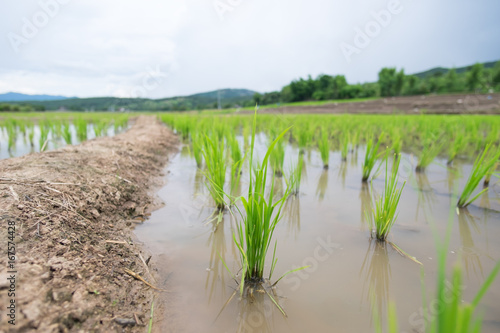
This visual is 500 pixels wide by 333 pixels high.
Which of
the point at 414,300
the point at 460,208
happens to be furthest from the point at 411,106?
the point at 414,300

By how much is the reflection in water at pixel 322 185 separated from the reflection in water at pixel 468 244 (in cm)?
94

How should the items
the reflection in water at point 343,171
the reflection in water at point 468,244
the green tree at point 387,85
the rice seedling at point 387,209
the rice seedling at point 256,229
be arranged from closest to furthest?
the rice seedling at point 256,229, the reflection in water at point 468,244, the rice seedling at point 387,209, the reflection in water at point 343,171, the green tree at point 387,85

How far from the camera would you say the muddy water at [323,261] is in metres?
0.98

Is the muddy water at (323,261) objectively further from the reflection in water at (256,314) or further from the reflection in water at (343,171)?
the reflection in water at (343,171)

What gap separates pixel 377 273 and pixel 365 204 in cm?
92

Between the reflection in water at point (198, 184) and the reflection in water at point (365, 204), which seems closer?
the reflection in water at point (365, 204)

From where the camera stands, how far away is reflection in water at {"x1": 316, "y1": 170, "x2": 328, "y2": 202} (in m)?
2.29

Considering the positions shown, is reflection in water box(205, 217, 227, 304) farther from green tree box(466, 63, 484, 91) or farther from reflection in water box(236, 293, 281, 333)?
green tree box(466, 63, 484, 91)

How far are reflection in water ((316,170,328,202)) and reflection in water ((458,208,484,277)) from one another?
37.2 inches

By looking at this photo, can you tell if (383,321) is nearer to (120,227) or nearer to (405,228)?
(405,228)

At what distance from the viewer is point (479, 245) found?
4.82ft

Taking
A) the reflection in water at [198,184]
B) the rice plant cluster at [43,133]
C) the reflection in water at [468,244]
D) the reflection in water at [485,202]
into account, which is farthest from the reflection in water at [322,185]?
the rice plant cluster at [43,133]

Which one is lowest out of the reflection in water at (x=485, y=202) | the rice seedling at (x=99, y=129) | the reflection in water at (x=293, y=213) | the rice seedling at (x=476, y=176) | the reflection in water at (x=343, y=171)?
the reflection in water at (x=293, y=213)

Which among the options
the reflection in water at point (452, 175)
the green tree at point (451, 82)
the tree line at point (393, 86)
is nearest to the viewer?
the reflection in water at point (452, 175)
